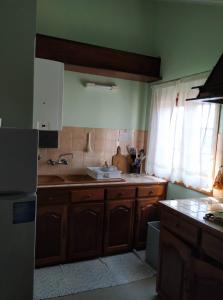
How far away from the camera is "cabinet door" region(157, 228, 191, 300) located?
71.6 inches

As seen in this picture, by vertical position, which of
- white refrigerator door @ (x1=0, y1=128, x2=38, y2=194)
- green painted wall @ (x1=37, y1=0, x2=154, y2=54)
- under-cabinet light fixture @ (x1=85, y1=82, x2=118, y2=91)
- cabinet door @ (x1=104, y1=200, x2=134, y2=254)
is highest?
green painted wall @ (x1=37, y1=0, x2=154, y2=54)

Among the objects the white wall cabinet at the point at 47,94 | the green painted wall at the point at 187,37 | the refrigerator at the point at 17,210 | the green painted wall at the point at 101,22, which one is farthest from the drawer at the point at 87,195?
the green painted wall at the point at 101,22

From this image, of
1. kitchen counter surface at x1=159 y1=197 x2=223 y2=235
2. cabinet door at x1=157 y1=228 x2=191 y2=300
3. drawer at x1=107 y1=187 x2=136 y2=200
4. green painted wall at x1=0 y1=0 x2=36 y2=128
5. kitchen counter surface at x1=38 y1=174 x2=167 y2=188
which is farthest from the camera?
drawer at x1=107 y1=187 x2=136 y2=200

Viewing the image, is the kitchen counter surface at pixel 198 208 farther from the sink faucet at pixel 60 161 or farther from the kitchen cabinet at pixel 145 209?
the sink faucet at pixel 60 161

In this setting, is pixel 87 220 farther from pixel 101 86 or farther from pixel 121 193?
pixel 101 86

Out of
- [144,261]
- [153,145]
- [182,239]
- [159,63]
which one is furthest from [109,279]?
[159,63]

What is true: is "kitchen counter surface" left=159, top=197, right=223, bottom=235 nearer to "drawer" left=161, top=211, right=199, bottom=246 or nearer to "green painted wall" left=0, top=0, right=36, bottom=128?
"drawer" left=161, top=211, right=199, bottom=246

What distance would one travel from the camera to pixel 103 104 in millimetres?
3270

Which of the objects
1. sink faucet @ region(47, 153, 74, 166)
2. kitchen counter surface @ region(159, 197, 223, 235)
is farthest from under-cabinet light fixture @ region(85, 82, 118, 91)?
kitchen counter surface @ region(159, 197, 223, 235)

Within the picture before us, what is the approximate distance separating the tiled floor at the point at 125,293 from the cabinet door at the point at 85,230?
0.49 meters

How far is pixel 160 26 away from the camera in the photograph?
3271mm

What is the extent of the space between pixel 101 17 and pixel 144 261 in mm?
2877

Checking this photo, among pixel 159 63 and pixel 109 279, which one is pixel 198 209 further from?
pixel 159 63

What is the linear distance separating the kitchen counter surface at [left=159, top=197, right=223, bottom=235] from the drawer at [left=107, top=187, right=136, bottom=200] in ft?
2.63
